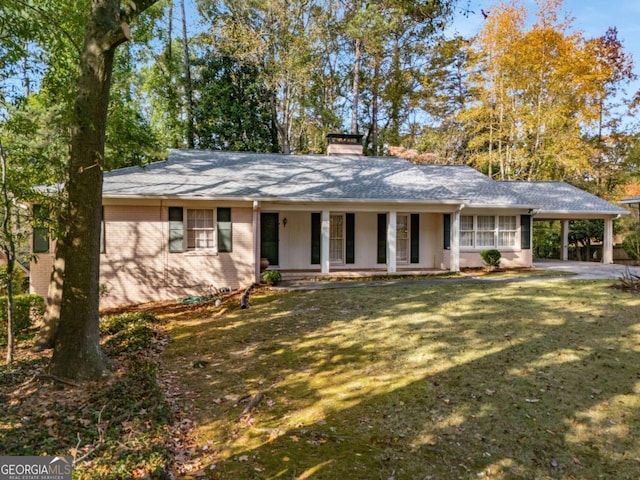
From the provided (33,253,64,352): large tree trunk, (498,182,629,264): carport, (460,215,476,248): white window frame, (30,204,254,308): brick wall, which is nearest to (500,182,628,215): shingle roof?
(498,182,629,264): carport

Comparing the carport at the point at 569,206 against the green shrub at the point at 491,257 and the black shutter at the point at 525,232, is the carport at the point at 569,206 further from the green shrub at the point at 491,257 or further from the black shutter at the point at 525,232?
the green shrub at the point at 491,257

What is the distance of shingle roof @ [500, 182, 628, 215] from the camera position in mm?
16703

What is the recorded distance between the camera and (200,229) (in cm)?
1191

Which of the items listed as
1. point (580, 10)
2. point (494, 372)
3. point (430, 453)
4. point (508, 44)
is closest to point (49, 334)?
point (430, 453)

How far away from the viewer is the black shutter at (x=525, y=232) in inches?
613

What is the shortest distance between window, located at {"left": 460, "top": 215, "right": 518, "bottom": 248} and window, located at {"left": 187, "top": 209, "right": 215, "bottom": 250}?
971cm

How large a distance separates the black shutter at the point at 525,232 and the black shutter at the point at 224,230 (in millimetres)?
11511

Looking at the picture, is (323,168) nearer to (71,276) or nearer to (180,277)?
(180,277)

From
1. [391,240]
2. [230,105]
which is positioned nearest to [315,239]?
[391,240]

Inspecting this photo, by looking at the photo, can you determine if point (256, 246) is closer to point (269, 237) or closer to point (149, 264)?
point (269, 237)

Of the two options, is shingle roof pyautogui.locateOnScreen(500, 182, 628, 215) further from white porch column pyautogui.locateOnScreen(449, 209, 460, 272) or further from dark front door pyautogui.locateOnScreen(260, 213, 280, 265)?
dark front door pyautogui.locateOnScreen(260, 213, 280, 265)

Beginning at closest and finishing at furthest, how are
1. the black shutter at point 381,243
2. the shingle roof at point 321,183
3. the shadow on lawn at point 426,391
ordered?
the shadow on lawn at point 426,391, the shingle roof at point 321,183, the black shutter at point 381,243

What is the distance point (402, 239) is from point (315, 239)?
354cm

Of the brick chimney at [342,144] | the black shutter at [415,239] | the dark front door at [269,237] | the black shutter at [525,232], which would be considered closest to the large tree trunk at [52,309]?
the dark front door at [269,237]
